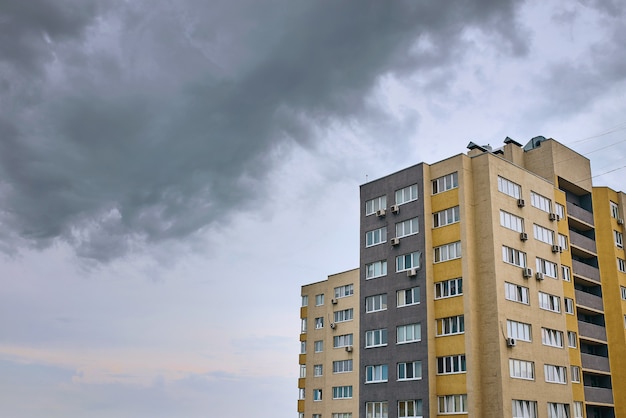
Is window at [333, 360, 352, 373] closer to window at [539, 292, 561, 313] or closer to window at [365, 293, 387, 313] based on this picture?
window at [365, 293, 387, 313]

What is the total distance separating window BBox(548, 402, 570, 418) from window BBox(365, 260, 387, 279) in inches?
642

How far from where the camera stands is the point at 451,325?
49281mm

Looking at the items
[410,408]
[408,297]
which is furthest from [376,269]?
[410,408]

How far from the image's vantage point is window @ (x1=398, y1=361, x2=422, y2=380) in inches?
1956

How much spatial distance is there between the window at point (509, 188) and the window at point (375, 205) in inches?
397

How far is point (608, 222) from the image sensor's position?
62500mm

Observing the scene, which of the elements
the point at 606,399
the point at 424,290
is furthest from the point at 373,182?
the point at 606,399

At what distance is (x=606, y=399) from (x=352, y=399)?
91.7ft

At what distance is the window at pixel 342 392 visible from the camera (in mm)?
74500

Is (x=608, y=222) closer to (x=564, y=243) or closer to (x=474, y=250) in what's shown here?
(x=564, y=243)

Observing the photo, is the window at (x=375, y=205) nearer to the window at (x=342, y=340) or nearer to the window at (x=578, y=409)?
the window at (x=578, y=409)

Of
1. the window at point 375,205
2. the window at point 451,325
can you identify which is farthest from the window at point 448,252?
the window at point 375,205

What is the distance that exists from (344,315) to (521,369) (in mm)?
33043

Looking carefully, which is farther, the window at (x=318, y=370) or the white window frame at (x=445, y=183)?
the window at (x=318, y=370)
